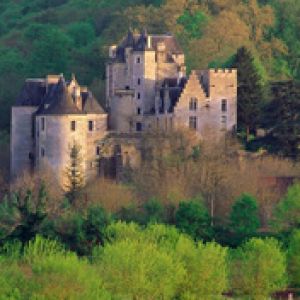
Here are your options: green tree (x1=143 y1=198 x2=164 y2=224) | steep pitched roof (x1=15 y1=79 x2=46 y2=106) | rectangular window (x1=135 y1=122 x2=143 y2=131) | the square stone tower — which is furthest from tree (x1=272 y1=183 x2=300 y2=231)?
steep pitched roof (x1=15 y1=79 x2=46 y2=106)

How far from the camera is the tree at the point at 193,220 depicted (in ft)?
295

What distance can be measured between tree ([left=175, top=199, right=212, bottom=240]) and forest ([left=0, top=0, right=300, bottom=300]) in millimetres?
51

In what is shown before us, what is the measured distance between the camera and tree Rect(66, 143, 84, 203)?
315ft

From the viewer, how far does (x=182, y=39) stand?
115 m

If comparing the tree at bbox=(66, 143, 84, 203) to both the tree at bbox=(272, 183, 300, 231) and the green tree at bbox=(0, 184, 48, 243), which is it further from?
the tree at bbox=(272, 183, 300, 231)

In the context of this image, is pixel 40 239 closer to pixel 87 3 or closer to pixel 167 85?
pixel 167 85

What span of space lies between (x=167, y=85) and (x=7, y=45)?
37.6 metres

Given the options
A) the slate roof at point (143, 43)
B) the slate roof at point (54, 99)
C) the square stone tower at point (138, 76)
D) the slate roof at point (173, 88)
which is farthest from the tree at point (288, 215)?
the slate roof at point (143, 43)

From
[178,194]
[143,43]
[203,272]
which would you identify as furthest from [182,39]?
[203,272]

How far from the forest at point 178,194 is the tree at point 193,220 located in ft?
0.17

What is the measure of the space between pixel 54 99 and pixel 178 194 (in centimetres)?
790

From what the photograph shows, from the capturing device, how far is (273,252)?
8131cm

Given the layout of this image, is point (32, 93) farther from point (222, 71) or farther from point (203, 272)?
point (203, 272)

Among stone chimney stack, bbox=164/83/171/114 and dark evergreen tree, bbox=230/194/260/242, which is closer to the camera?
dark evergreen tree, bbox=230/194/260/242
